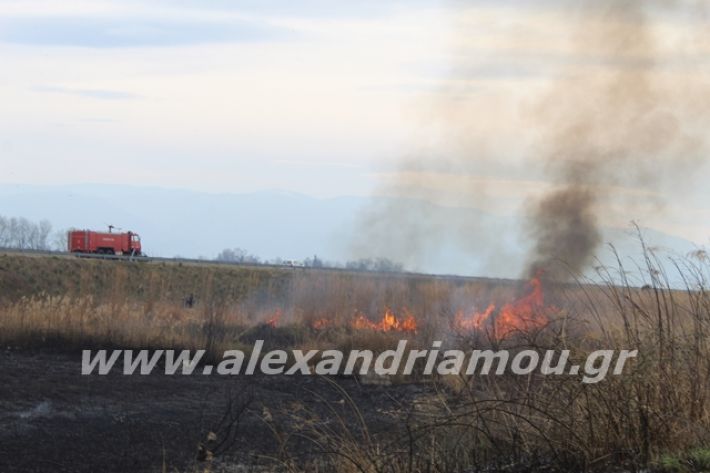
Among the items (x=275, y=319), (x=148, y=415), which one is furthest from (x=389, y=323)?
(x=148, y=415)

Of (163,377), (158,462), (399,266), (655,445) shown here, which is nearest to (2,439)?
(158,462)

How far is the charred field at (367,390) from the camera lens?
780 centimetres

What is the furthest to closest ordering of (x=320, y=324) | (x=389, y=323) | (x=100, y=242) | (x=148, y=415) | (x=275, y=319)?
1. (x=100, y=242)
2. (x=275, y=319)
3. (x=320, y=324)
4. (x=389, y=323)
5. (x=148, y=415)

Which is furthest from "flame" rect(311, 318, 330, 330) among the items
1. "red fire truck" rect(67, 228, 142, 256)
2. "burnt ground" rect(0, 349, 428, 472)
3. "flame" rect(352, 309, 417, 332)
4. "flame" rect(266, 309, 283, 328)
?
"red fire truck" rect(67, 228, 142, 256)

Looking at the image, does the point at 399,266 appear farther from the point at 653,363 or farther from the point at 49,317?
the point at 653,363

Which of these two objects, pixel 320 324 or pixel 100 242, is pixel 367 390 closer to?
pixel 320 324

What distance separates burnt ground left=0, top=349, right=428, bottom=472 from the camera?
13430 millimetres

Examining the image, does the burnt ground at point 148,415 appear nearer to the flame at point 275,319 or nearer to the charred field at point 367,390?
the charred field at point 367,390

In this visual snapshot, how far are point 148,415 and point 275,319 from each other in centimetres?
1472

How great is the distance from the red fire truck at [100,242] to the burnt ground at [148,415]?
49.8m

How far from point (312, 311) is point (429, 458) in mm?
24496

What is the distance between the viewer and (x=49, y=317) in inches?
989

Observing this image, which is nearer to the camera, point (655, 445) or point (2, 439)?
point (655, 445)

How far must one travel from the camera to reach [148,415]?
17297mm
